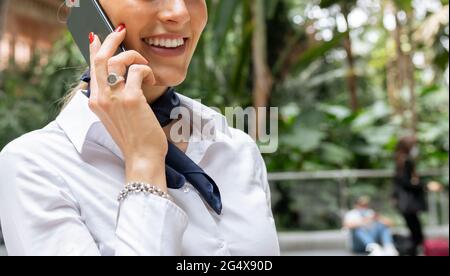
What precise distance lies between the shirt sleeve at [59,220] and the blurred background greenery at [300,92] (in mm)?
5409

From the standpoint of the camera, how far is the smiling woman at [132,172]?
871 millimetres

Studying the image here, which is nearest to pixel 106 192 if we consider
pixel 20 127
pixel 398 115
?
pixel 20 127

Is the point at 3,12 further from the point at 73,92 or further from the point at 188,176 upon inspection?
the point at 188,176

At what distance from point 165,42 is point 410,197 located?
655 cm

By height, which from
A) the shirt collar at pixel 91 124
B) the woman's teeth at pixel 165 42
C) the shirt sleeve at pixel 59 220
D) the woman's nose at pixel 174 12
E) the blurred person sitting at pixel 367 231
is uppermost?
the woman's nose at pixel 174 12

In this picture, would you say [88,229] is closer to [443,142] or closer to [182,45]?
[182,45]

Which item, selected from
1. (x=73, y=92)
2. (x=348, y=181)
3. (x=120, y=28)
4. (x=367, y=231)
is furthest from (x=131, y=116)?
(x=348, y=181)

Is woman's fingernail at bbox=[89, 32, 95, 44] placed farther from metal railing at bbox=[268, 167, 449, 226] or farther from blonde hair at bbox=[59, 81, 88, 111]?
metal railing at bbox=[268, 167, 449, 226]

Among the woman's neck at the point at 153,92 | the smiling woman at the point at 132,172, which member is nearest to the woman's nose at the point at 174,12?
the smiling woman at the point at 132,172

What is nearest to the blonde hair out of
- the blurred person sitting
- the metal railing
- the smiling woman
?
the smiling woman

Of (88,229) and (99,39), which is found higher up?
(99,39)

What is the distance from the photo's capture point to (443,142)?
1245 centimetres

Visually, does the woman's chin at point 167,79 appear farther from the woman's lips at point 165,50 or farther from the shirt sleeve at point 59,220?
the shirt sleeve at point 59,220
